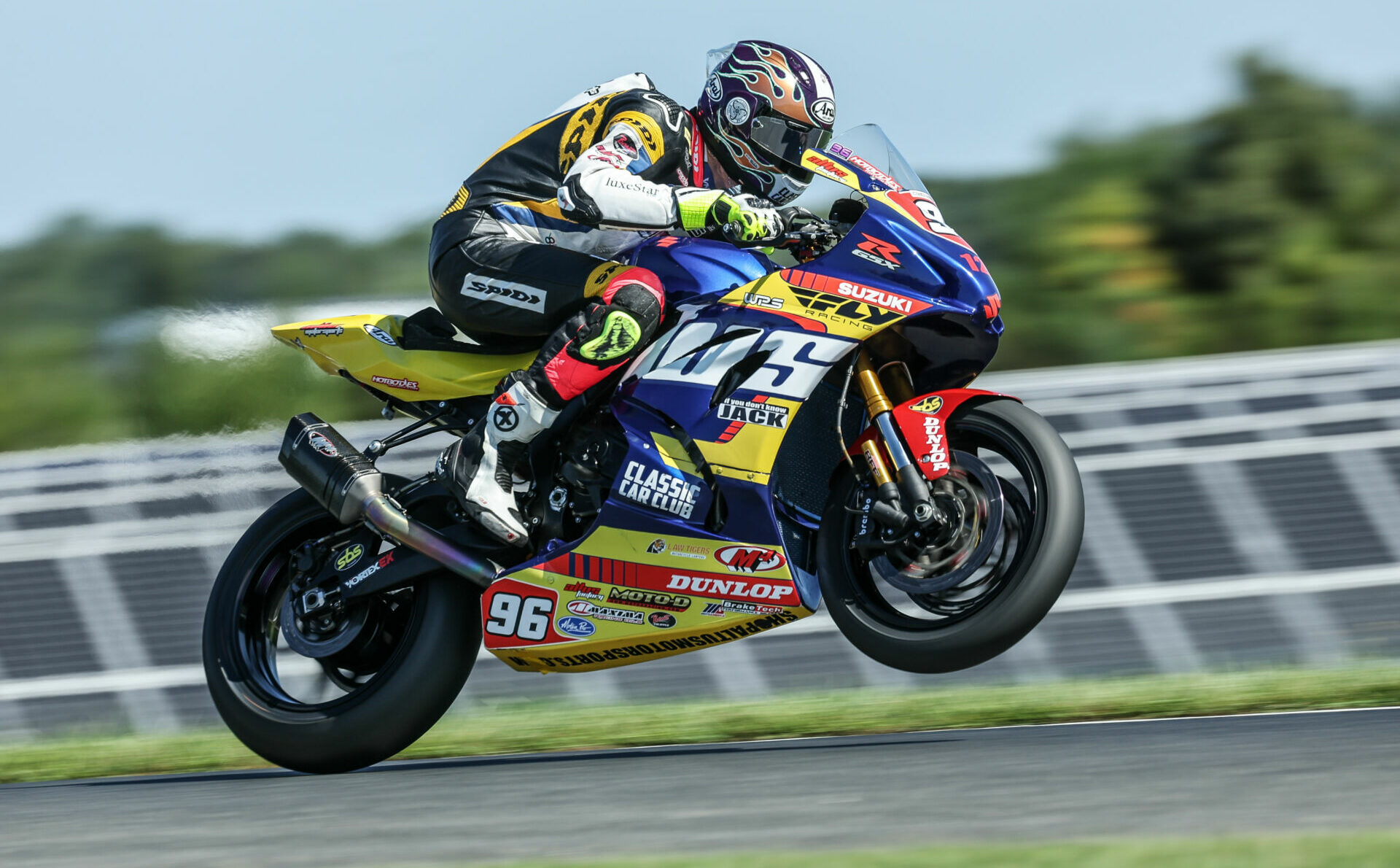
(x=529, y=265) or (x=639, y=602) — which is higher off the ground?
(x=529, y=265)

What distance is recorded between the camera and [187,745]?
5.98 metres

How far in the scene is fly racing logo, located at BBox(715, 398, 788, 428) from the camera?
4281 mm

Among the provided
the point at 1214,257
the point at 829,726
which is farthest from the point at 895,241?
the point at 1214,257

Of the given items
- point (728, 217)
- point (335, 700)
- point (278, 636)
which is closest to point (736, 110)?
point (728, 217)

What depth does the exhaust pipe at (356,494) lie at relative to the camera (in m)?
4.61

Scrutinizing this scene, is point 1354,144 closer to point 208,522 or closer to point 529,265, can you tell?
point 208,522

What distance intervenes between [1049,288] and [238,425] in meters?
9.34

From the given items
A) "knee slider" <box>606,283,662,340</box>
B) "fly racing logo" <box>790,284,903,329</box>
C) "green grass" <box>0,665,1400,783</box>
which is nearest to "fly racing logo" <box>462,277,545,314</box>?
"knee slider" <box>606,283,662,340</box>

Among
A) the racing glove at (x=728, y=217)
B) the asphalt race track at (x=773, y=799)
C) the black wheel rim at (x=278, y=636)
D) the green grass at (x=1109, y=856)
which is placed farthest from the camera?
the black wheel rim at (x=278, y=636)

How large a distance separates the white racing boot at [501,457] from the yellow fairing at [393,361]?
0.21 metres

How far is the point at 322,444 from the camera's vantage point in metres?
4.86

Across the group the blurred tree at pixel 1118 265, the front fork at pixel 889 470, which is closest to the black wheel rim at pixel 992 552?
the front fork at pixel 889 470

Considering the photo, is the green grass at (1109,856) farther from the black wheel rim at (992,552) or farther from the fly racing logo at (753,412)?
the fly racing logo at (753,412)

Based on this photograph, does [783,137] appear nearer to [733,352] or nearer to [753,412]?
[733,352]
